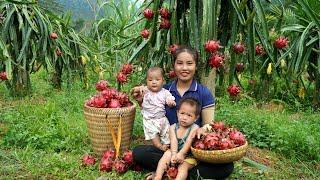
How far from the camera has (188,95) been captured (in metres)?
3.43

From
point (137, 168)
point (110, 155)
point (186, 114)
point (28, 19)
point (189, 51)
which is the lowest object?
point (137, 168)

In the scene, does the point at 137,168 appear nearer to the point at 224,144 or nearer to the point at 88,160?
the point at 88,160

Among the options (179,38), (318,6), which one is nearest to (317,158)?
(179,38)

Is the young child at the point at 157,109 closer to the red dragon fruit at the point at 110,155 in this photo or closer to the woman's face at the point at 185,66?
the woman's face at the point at 185,66

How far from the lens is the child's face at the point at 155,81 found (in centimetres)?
350

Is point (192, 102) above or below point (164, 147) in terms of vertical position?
above

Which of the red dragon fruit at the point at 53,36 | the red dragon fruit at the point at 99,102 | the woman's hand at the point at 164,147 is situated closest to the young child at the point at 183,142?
the woman's hand at the point at 164,147

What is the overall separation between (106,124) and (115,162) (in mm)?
334

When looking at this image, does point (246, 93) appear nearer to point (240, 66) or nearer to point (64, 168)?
point (240, 66)

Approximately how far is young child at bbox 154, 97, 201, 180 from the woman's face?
20cm

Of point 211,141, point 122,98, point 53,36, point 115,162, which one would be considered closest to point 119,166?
point 115,162

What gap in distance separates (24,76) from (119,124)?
3.10m

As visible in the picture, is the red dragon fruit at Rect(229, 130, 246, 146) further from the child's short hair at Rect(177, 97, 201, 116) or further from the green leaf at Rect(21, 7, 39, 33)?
the green leaf at Rect(21, 7, 39, 33)

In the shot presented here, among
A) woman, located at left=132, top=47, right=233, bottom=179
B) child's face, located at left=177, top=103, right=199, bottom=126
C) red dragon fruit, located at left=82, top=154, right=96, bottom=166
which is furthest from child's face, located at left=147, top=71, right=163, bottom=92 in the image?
red dragon fruit, located at left=82, top=154, right=96, bottom=166
